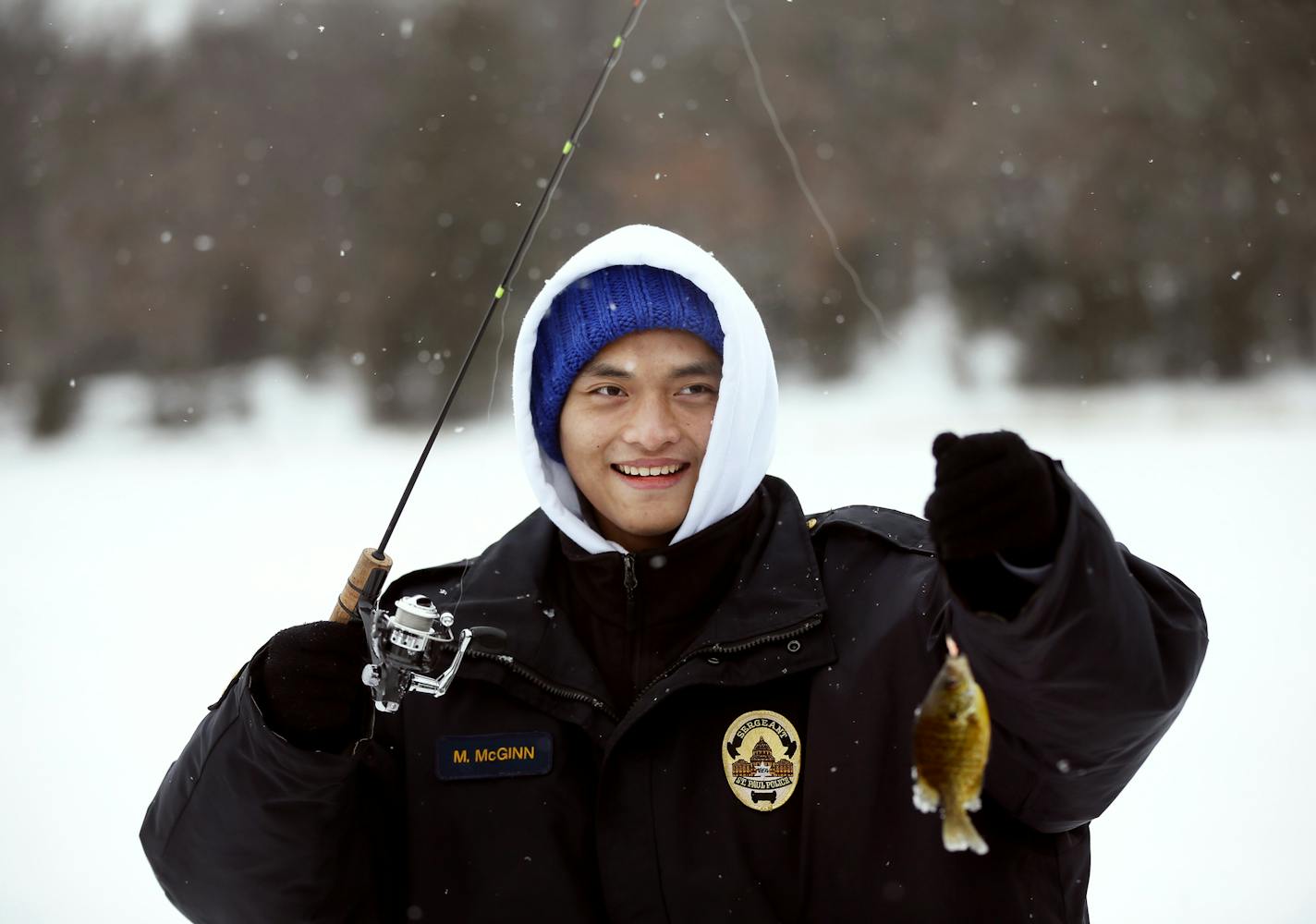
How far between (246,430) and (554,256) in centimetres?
390

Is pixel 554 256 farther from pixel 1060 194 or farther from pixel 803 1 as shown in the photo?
pixel 1060 194

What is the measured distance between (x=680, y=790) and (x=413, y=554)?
6050mm

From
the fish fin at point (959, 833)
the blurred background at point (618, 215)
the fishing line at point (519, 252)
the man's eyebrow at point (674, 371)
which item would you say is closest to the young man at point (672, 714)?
the man's eyebrow at point (674, 371)

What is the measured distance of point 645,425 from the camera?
92.0 inches

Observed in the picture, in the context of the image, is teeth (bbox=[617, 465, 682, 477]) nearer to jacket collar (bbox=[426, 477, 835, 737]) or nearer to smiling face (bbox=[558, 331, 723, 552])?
smiling face (bbox=[558, 331, 723, 552])

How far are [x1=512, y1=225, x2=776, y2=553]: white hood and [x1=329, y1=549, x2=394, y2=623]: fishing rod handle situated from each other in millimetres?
377

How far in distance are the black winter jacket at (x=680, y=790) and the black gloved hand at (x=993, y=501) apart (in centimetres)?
20

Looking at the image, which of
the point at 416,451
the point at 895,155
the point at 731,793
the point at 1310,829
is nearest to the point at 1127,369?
the point at 895,155

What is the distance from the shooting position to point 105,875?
4.77 metres

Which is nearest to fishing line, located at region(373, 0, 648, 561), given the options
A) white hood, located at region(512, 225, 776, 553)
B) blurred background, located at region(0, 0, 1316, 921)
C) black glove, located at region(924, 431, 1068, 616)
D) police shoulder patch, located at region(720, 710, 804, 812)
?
white hood, located at region(512, 225, 776, 553)

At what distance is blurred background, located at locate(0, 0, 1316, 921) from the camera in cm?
1186

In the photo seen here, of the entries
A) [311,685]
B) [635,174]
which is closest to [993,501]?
[311,685]

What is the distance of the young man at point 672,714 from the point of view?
6.30 feet

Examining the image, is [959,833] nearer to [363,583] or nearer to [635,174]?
[363,583]
